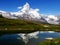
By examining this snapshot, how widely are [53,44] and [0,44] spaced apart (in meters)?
22.9

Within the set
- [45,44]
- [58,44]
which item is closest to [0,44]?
[45,44]

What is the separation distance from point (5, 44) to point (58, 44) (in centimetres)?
2310

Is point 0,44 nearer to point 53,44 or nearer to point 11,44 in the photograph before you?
point 11,44

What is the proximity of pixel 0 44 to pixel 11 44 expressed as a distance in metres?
4.34

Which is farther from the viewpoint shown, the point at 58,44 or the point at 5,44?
the point at 5,44

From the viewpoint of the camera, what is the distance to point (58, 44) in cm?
5569

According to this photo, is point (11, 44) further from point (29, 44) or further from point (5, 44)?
point (29, 44)

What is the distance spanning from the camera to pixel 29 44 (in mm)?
68062

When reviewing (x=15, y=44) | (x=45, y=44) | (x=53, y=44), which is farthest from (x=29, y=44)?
(x=53, y=44)

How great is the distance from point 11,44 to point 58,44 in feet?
69.7

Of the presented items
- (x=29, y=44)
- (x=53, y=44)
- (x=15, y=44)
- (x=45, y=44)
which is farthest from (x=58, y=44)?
(x=15, y=44)

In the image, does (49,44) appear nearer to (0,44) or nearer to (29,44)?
(29,44)

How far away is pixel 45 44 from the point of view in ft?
194

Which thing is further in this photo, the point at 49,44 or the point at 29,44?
the point at 29,44
